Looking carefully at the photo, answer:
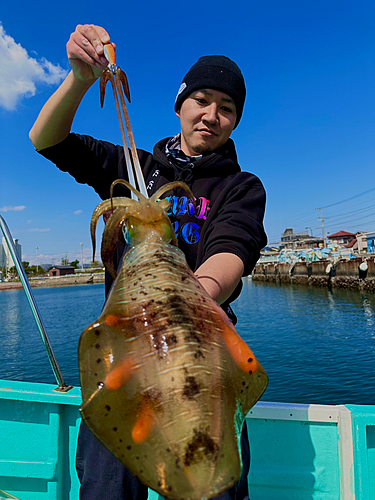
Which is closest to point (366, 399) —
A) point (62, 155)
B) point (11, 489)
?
point (11, 489)

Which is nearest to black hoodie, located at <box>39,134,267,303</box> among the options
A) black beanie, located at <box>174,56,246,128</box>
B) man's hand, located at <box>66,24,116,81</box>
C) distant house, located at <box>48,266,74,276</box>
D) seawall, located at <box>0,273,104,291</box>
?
black beanie, located at <box>174,56,246,128</box>

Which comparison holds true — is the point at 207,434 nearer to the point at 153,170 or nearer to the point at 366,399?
the point at 153,170

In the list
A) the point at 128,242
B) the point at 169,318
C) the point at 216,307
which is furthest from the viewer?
the point at 128,242

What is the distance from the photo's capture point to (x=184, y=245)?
237cm

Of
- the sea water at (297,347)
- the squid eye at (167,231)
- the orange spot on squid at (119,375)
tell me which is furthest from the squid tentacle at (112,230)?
the sea water at (297,347)

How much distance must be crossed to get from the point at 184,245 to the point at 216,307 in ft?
4.23

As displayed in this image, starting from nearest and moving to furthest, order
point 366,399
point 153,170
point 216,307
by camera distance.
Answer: point 216,307 → point 153,170 → point 366,399

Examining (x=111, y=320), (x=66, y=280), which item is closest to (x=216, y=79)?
(x=111, y=320)

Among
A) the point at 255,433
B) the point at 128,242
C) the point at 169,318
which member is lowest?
the point at 255,433

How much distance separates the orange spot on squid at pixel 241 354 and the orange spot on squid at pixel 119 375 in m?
0.29

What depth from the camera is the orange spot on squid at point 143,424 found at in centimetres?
89

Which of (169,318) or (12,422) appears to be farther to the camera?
(12,422)

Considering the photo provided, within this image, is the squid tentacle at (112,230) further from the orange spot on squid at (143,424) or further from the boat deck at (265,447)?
the boat deck at (265,447)

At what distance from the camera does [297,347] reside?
17.8 meters
